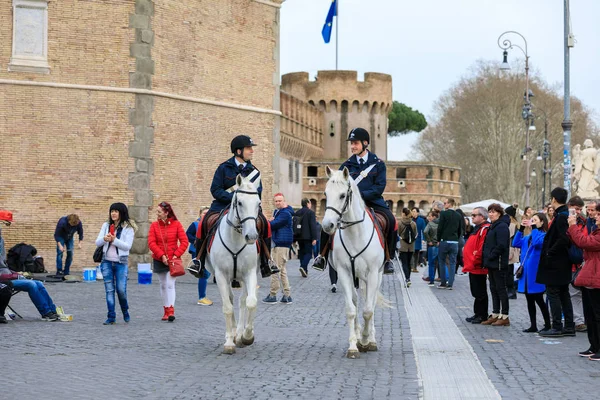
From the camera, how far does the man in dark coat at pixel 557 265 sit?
12.3 metres

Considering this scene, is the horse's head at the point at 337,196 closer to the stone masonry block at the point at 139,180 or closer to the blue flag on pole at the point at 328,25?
the stone masonry block at the point at 139,180

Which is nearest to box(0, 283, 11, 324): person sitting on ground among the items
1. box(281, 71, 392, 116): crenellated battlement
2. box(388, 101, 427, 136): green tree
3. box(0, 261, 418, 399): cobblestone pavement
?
box(0, 261, 418, 399): cobblestone pavement

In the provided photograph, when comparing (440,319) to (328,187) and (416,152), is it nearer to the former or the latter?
(328,187)

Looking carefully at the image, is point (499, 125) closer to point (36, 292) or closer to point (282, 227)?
point (282, 227)

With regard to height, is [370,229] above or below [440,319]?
above

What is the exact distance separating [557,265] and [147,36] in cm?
1750

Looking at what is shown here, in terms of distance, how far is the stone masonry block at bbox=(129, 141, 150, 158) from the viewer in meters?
27.5

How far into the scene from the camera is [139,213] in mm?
27609

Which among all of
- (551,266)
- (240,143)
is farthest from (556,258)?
(240,143)

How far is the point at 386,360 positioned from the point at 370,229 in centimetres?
143

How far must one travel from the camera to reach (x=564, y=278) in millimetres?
12398

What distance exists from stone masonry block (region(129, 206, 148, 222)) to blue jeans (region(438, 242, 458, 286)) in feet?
29.3

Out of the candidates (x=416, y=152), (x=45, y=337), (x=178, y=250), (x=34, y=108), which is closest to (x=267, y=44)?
(x=34, y=108)

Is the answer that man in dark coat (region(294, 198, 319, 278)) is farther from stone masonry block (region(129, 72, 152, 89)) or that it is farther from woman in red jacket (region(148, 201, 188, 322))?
woman in red jacket (region(148, 201, 188, 322))
